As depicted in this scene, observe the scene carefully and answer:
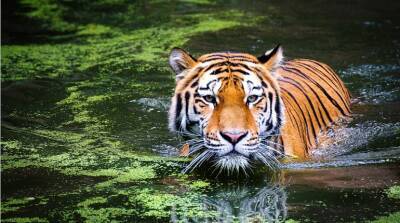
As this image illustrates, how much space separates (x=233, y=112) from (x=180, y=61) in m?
0.53

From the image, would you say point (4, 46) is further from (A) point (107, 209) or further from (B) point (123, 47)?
(A) point (107, 209)

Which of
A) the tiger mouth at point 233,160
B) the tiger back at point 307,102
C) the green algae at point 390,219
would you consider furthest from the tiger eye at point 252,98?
the green algae at point 390,219

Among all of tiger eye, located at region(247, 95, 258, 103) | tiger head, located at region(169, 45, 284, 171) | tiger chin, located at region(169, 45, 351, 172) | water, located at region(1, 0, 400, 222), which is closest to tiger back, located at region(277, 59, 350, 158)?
tiger chin, located at region(169, 45, 351, 172)

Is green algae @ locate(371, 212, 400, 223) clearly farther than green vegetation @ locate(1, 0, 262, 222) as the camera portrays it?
No

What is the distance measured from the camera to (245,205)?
142 inches

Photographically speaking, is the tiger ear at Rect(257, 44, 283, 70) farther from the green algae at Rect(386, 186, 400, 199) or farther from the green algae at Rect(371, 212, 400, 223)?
the green algae at Rect(371, 212, 400, 223)

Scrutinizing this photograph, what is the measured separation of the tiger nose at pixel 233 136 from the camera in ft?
11.9

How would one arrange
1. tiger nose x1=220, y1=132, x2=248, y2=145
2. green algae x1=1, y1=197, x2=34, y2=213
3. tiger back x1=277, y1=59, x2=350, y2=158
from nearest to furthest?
green algae x1=1, y1=197, x2=34, y2=213 < tiger nose x1=220, y1=132, x2=248, y2=145 < tiger back x1=277, y1=59, x2=350, y2=158

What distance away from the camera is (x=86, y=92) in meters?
5.94

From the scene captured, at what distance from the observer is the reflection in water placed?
3.43 metres

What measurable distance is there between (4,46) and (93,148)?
3.07 metres

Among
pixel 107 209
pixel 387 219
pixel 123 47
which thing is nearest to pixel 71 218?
pixel 107 209

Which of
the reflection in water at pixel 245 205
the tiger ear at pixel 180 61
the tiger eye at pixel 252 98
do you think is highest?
the tiger ear at pixel 180 61

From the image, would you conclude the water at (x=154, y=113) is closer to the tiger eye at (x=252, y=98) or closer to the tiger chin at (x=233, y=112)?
the tiger chin at (x=233, y=112)
